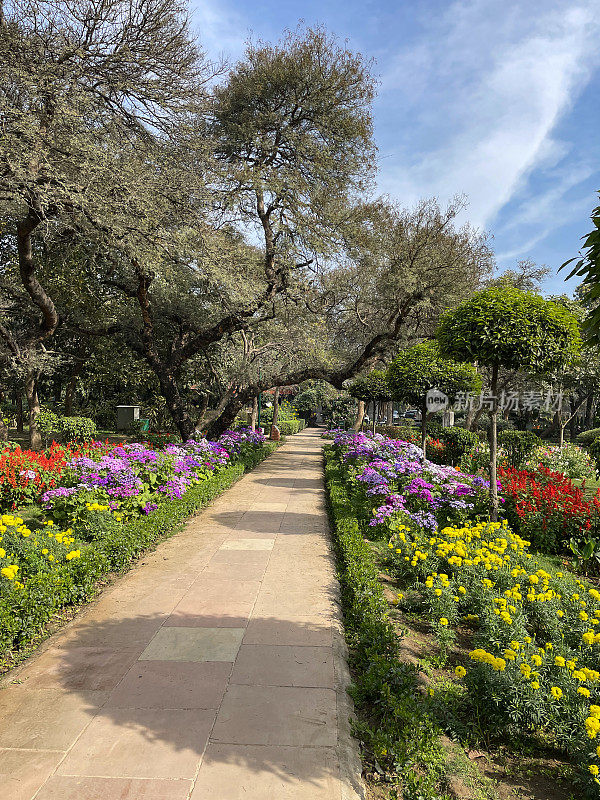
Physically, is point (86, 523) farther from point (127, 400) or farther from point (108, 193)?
point (127, 400)

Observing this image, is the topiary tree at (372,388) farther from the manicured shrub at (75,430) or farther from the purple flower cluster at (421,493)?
the manicured shrub at (75,430)

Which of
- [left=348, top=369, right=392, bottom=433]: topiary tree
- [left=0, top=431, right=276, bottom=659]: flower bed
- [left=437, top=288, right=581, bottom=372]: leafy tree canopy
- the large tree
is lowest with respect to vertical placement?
[left=0, top=431, right=276, bottom=659]: flower bed

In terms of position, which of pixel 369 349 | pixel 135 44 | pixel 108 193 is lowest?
pixel 369 349

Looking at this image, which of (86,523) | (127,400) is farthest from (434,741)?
(127,400)

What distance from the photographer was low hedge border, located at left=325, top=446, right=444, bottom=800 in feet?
8.02

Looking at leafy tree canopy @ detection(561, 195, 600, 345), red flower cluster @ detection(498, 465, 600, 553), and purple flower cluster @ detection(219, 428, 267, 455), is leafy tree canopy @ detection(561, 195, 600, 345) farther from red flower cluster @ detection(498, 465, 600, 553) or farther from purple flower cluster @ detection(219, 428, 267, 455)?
purple flower cluster @ detection(219, 428, 267, 455)

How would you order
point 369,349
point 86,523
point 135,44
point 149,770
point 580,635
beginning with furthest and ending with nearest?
point 369,349 < point 135,44 < point 86,523 < point 580,635 < point 149,770

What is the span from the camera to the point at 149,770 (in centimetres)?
249

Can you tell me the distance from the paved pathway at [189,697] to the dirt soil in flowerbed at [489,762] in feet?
1.69

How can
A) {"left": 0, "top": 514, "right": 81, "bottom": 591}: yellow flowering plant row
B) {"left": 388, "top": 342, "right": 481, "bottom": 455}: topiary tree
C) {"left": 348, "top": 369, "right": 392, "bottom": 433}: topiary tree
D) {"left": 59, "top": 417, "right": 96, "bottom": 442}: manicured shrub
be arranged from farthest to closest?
1. {"left": 348, "top": 369, "right": 392, "bottom": 433}: topiary tree
2. {"left": 59, "top": 417, "right": 96, "bottom": 442}: manicured shrub
3. {"left": 388, "top": 342, "right": 481, "bottom": 455}: topiary tree
4. {"left": 0, "top": 514, "right": 81, "bottom": 591}: yellow flowering plant row

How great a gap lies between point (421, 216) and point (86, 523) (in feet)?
44.2

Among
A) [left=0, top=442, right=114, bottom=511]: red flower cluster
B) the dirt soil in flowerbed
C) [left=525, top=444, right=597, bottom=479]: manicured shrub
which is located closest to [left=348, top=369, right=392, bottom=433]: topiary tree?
[left=525, top=444, right=597, bottom=479]: manicured shrub

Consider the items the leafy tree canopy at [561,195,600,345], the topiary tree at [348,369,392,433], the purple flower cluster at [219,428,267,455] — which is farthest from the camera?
the topiary tree at [348,369,392,433]

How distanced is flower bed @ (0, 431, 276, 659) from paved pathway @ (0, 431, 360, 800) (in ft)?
0.95
